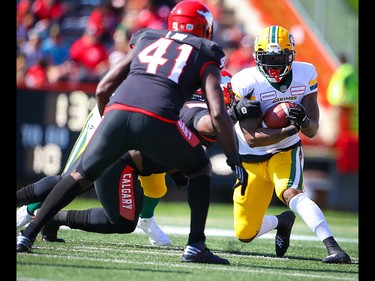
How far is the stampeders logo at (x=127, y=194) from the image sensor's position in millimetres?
5508

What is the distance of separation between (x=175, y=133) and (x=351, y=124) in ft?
22.8

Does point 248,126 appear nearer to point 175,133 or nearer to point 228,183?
point 175,133

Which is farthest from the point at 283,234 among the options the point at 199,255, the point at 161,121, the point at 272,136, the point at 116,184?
the point at 161,121

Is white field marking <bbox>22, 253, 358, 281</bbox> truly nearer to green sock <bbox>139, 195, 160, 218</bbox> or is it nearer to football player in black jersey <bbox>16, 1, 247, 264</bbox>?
football player in black jersey <bbox>16, 1, 247, 264</bbox>

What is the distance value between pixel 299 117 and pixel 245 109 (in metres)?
0.40

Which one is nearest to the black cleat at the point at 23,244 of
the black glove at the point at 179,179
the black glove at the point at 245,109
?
the black glove at the point at 179,179

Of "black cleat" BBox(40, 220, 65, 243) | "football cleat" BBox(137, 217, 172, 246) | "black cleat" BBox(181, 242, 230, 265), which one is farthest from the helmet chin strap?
"black cleat" BBox(40, 220, 65, 243)

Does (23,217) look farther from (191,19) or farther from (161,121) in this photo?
(191,19)

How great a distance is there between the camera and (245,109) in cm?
586

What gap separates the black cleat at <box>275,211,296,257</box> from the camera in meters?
5.96

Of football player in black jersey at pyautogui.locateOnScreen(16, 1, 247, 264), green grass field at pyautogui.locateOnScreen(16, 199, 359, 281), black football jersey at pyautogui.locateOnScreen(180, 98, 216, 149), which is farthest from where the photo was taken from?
black football jersey at pyautogui.locateOnScreen(180, 98, 216, 149)

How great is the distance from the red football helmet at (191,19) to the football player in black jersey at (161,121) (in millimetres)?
77

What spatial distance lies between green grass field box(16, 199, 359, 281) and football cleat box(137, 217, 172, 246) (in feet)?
0.33
